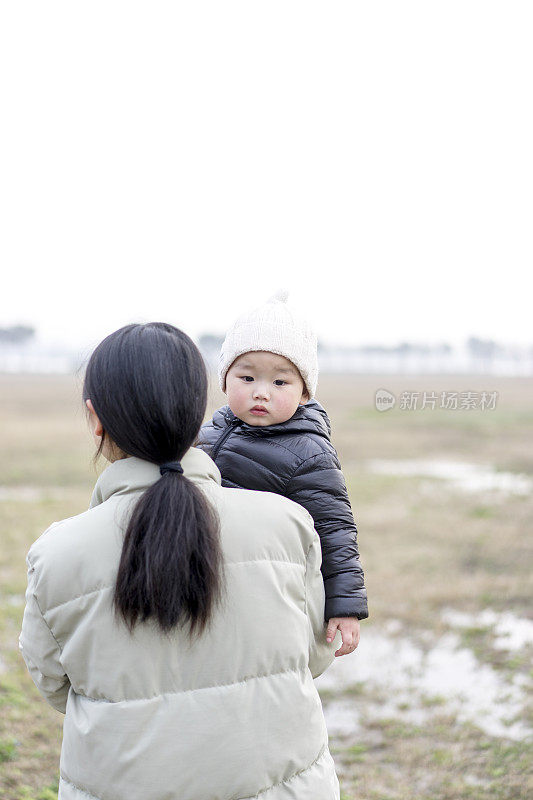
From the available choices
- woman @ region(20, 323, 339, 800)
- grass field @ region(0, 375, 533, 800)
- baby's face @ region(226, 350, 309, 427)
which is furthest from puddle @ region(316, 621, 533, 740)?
woman @ region(20, 323, 339, 800)

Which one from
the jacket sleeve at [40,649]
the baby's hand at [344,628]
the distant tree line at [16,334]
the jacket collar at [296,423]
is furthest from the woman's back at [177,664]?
the distant tree line at [16,334]

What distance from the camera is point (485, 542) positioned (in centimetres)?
918

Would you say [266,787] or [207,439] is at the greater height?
[207,439]

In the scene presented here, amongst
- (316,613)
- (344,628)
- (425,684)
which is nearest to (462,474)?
(425,684)

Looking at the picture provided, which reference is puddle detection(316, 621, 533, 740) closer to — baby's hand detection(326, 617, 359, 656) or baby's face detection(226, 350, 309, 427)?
baby's hand detection(326, 617, 359, 656)

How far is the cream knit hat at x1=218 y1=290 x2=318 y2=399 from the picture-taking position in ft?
6.77

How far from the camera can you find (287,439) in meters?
2.01

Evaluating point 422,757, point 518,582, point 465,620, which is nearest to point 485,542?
point 518,582

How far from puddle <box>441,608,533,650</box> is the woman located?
16.9 feet

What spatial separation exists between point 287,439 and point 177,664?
71 cm

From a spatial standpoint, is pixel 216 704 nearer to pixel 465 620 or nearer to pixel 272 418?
pixel 272 418

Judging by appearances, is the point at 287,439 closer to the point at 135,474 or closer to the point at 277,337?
the point at 277,337

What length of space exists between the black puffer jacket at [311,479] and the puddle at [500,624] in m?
4.82

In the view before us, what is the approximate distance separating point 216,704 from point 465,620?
571 centimetres
